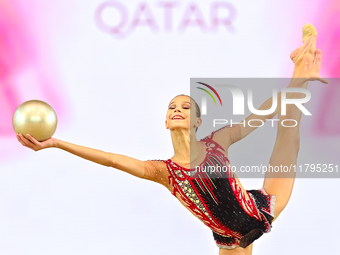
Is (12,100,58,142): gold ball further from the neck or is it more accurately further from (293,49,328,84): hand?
(293,49,328,84): hand

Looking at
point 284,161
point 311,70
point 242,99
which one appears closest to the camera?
point 284,161

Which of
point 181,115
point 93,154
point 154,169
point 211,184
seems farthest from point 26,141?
point 211,184

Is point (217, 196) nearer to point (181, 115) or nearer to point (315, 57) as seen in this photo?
point (181, 115)

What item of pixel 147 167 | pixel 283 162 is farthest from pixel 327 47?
pixel 147 167

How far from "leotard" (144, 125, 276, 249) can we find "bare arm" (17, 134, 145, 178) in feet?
0.37

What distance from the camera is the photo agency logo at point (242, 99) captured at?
4070mm

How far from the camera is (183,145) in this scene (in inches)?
145

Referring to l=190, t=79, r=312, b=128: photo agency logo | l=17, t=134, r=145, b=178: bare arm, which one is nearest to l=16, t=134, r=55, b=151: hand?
l=17, t=134, r=145, b=178: bare arm

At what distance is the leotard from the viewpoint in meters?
3.64

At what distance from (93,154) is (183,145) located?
0.71 m

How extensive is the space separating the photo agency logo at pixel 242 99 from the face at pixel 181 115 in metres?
0.41

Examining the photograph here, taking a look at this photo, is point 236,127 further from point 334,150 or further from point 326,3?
point 326,3

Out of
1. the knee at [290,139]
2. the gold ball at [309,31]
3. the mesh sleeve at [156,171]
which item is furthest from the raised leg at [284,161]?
the mesh sleeve at [156,171]

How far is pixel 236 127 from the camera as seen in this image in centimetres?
397
